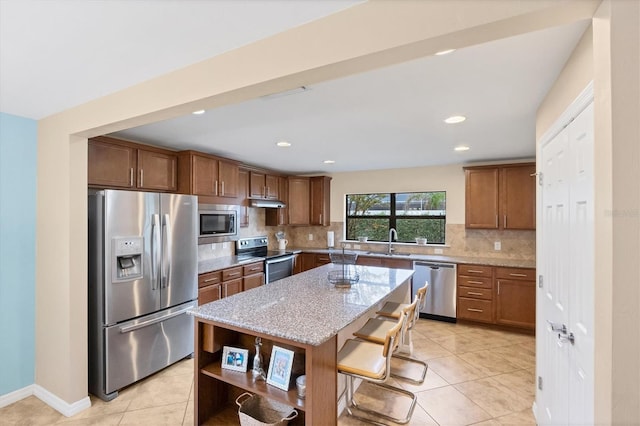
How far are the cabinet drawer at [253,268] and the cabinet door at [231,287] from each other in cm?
15

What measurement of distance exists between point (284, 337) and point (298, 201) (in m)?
4.13

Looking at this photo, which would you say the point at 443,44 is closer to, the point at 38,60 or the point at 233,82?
the point at 233,82

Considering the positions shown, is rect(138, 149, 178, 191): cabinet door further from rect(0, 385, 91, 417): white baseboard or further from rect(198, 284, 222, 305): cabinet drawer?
rect(0, 385, 91, 417): white baseboard

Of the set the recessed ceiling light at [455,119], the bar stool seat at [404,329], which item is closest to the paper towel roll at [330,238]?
the bar stool seat at [404,329]

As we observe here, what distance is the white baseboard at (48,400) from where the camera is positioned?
2.23m

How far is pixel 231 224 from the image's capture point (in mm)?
4051

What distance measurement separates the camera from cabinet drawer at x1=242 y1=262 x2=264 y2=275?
4.00 meters

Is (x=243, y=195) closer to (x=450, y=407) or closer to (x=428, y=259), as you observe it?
(x=428, y=259)

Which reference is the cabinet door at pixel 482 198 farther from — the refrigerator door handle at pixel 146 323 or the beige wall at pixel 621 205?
the refrigerator door handle at pixel 146 323

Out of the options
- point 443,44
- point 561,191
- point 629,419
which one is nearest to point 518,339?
point 561,191

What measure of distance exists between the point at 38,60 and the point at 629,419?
2.82m

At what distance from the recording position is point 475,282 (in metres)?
4.01

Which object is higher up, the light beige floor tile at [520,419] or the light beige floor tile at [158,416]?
the light beige floor tile at [158,416]

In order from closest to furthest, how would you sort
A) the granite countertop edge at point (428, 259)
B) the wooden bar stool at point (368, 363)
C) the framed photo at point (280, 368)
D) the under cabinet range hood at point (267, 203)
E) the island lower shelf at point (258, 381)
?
the island lower shelf at point (258, 381)
the framed photo at point (280, 368)
the wooden bar stool at point (368, 363)
the granite countertop edge at point (428, 259)
the under cabinet range hood at point (267, 203)
